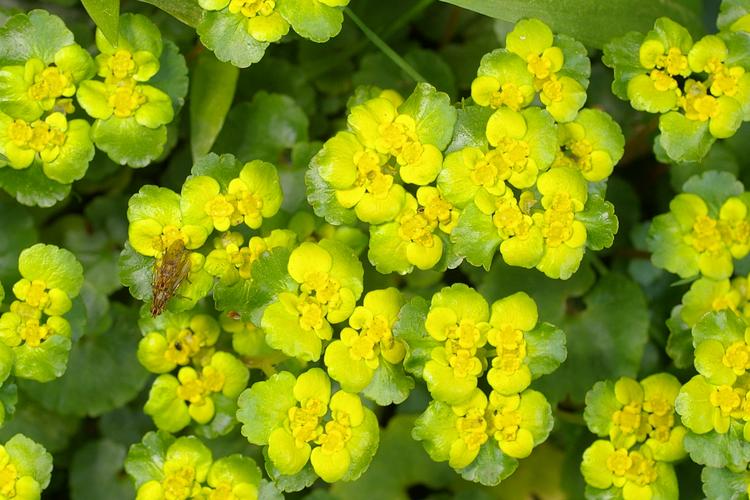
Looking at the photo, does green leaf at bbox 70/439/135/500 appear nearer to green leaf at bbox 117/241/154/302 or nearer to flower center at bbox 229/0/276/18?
green leaf at bbox 117/241/154/302

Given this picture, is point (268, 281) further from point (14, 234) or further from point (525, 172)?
point (14, 234)

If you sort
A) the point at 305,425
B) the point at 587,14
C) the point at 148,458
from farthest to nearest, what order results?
the point at 587,14
the point at 148,458
the point at 305,425

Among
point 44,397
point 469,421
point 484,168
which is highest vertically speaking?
point 484,168

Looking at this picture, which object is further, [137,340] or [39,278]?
[137,340]

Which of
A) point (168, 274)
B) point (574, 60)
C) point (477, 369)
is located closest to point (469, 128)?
point (574, 60)

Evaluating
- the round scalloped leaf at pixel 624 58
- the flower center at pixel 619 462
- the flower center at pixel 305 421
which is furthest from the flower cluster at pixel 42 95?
the flower center at pixel 619 462

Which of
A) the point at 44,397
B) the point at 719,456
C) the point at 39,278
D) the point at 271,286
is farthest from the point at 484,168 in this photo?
the point at 44,397

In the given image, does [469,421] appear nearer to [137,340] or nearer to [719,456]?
[719,456]
